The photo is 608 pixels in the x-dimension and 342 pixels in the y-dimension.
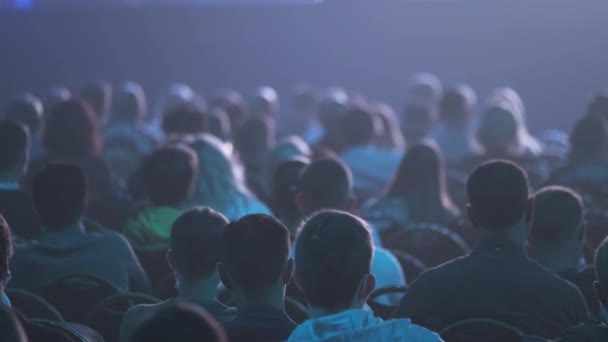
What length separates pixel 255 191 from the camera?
692 centimetres

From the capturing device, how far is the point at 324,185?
189 inches

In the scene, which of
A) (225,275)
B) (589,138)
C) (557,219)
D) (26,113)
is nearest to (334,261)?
(225,275)

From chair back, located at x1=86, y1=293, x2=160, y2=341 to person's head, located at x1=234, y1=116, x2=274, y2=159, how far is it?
4.40m

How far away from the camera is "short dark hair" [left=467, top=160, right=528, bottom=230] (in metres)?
3.85

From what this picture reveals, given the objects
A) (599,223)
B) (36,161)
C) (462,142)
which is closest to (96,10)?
→ (462,142)

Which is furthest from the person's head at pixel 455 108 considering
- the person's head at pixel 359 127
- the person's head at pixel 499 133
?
the person's head at pixel 359 127

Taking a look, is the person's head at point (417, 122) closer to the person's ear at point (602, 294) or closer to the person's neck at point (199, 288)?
the person's neck at point (199, 288)

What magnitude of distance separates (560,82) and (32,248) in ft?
48.5

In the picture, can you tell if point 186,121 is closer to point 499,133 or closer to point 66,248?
point 499,133

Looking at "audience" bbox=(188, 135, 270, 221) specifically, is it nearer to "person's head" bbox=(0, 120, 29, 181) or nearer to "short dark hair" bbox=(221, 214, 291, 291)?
"person's head" bbox=(0, 120, 29, 181)

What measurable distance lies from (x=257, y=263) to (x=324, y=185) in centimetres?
168

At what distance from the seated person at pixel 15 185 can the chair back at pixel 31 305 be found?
185 centimetres

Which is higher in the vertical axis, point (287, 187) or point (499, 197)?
point (499, 197)

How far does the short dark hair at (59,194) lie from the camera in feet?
14.0
